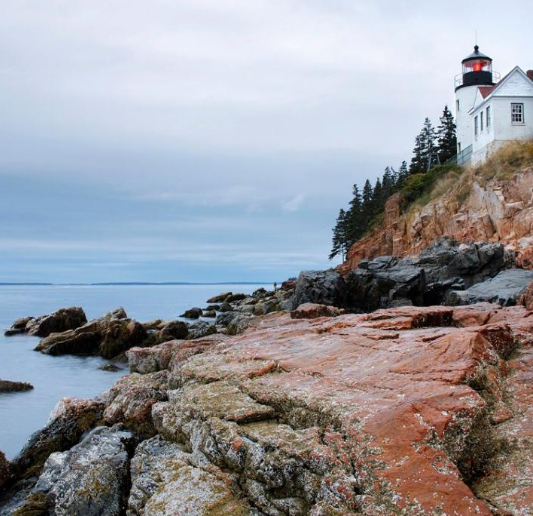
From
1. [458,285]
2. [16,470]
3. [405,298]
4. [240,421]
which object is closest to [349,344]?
[240,421]

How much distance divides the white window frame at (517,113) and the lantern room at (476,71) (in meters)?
10.8

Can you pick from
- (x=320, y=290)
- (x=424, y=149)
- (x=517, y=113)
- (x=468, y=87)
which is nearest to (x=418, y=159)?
(x=424, y=149)

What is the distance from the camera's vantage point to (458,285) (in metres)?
31.1

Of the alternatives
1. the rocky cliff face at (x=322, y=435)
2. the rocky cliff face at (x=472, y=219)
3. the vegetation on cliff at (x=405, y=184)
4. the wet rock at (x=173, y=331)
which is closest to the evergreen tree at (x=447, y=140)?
the vegetation on cliff at (x=405, y=184)

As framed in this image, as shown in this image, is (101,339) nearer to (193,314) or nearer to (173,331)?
(173,331)

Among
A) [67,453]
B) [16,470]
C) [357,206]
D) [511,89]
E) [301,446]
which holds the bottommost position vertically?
[16,470]

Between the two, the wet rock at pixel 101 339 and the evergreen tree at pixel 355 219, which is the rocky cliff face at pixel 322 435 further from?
the evergreen tree at pixel 355 219

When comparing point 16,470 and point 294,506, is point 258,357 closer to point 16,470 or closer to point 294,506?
point 294,506

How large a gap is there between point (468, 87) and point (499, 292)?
1773 inches

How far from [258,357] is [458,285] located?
24.7 meters

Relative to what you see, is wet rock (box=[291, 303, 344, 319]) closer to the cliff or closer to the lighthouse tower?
the cliff

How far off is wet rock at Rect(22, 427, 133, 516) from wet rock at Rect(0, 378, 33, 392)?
49.0ft

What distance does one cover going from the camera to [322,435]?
19.7ft

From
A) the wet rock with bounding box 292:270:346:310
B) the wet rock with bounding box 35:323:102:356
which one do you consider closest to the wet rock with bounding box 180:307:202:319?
the wet rock with bounding box 35:323:102:356
